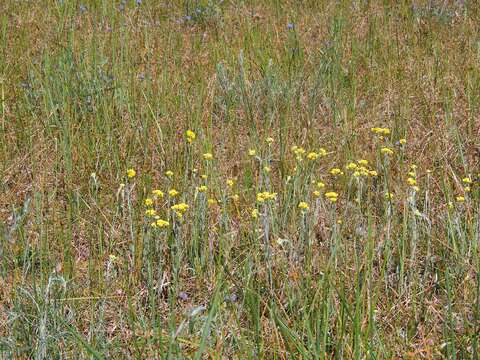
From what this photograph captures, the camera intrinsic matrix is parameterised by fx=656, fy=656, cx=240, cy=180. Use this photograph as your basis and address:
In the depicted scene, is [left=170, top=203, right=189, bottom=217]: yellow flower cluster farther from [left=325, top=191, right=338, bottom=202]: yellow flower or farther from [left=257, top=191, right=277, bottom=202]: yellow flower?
[left=325, top=191, right=338, bottom=202]: yellow flower

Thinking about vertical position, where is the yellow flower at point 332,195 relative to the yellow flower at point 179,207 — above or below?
above

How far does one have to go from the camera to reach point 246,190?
2477 mm

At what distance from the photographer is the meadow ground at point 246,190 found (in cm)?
173

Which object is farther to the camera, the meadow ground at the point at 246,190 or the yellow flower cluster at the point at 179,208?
the yellow flower cluster at the point at 179,208

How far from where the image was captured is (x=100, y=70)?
11.1 feet

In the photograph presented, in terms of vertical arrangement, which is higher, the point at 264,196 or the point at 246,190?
the point at 264,196

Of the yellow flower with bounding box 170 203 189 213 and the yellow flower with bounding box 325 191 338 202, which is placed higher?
the yellow flower with bounding box 325 191 338 202

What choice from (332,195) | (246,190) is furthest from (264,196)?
(246,190)

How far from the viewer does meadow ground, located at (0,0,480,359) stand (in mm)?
1726

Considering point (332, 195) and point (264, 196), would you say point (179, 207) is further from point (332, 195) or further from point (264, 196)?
point (332, 195)

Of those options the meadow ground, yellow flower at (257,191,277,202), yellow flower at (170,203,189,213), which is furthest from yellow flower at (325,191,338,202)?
yellow flower at (170,203,189,213)

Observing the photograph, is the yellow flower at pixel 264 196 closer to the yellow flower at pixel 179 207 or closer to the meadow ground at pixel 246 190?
the meadow ground at pixel 246 190

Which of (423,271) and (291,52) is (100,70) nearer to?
(291,52)

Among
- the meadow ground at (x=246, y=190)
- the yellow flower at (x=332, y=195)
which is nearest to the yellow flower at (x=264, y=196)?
the meadow ground at (x=246, y=190)
